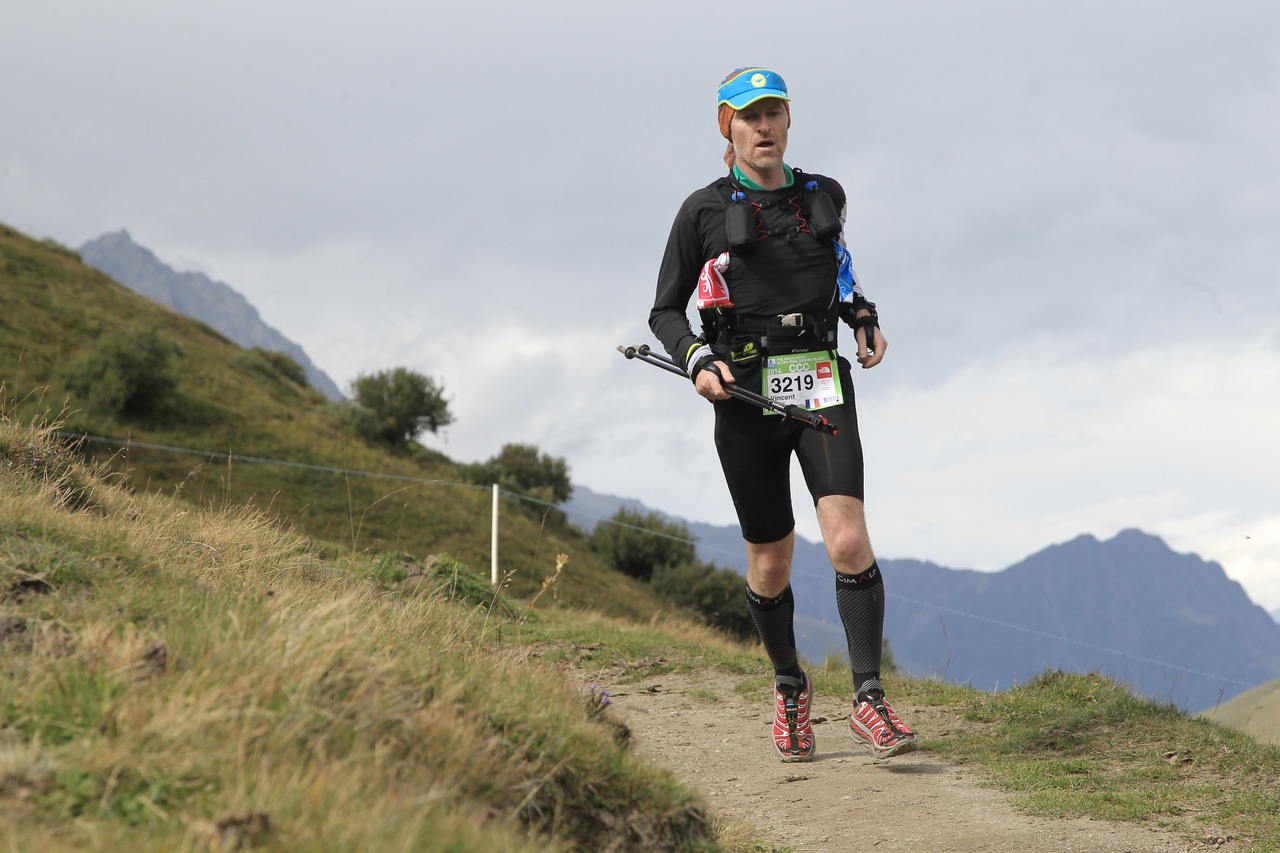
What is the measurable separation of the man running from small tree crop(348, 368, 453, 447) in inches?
1865

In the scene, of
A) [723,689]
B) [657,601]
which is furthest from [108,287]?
[723,689]

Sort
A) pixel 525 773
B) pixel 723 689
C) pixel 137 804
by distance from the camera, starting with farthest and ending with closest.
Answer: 1. pixel 723 689
2. pixel 525 773
3. pixel 137 804

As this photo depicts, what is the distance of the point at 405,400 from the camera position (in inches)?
2041

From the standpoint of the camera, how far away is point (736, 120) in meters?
4.39

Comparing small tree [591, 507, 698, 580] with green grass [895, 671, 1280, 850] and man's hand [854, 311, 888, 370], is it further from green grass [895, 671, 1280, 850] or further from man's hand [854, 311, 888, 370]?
man's hand [854, 311, 888, 370]

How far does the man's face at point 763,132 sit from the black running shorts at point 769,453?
1.01 m

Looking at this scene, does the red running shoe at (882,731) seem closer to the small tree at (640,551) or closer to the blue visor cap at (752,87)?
the blue visor cap at (752,87)

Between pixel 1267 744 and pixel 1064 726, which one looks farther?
pixel 1064 726

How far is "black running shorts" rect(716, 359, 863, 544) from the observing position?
4086 millimetres

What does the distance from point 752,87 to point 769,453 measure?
1706mm

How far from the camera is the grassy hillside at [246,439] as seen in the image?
3033 centimetres

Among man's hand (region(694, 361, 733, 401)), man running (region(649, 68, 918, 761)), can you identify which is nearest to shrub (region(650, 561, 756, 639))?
man running (region(649, 68, 918, 761))

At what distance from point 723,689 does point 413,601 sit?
11.4 feet

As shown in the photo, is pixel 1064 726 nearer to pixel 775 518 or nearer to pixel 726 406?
pixel 775 518
